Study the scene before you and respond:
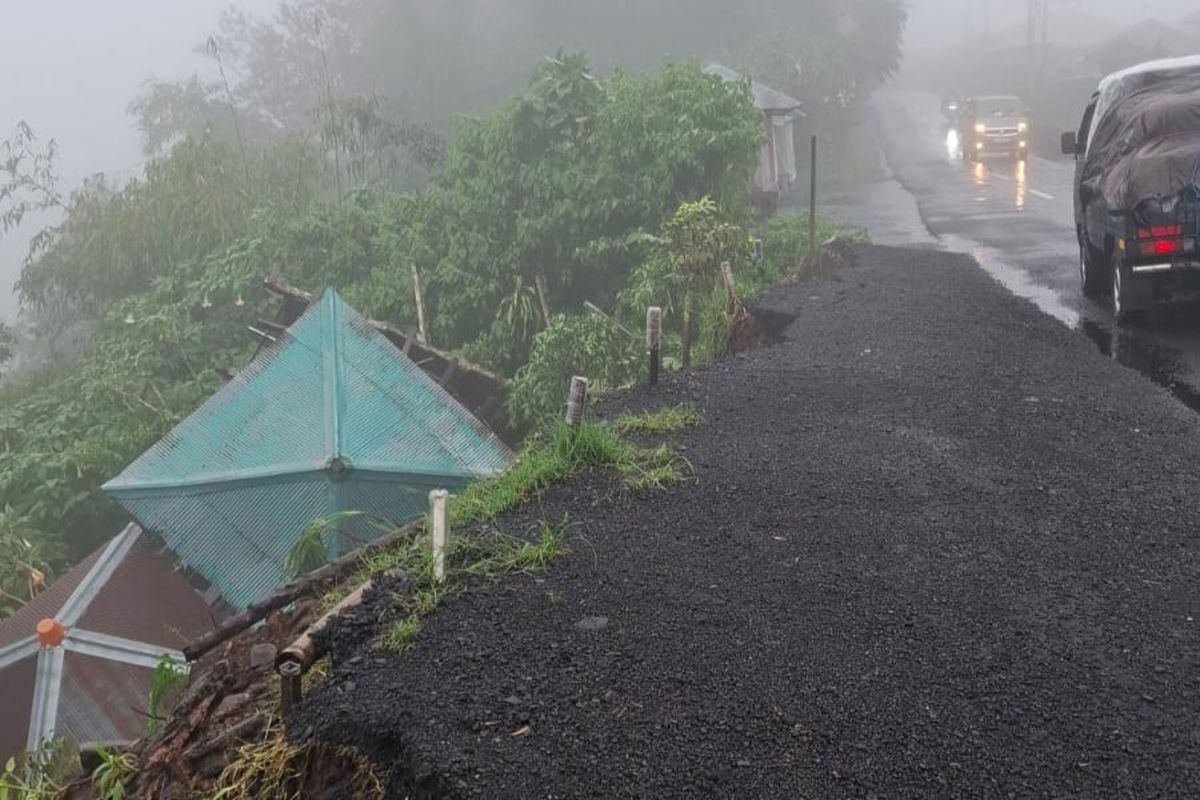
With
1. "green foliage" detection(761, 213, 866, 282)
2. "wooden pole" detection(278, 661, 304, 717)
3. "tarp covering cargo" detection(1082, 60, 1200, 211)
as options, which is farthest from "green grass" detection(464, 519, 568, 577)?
"green foliage" detection(761, 213, 866, 282)

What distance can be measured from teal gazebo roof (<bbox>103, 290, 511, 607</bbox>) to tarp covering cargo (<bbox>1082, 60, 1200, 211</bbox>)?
5.78m

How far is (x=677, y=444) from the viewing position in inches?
255

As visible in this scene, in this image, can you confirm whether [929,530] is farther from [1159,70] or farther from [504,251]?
[504,251]

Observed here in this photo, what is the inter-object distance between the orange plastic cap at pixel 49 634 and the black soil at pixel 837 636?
4.57 m

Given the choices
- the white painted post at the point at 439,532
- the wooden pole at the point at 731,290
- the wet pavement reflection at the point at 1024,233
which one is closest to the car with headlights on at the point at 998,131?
the wet pavement reflection at the point at 1024,233

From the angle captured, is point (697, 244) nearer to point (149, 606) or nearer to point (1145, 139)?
point (1145, 139)

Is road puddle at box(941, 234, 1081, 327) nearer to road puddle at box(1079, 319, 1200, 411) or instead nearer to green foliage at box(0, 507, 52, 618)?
road puddle at box(1079, 319, 1200, 411)

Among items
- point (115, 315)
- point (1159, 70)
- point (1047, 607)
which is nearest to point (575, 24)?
point (115, 315)

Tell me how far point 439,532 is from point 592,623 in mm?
805

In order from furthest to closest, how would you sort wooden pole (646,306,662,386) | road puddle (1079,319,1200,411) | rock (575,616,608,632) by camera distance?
road puddle (1079,319,1200,411) → wooden pole (646,306,662,386) → rock (575,616,608,632)

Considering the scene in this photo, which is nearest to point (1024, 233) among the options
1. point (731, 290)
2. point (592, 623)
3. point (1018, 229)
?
point (1018, 229)

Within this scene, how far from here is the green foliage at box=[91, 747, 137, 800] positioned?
167 inches

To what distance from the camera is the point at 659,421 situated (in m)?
6.84

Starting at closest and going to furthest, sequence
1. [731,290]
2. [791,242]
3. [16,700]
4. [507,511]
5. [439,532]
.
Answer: [439,532], [507,511], [16,700], [731,290], [791,242]
